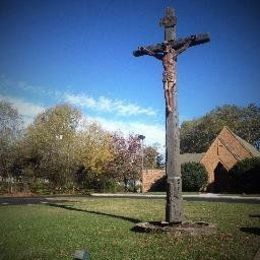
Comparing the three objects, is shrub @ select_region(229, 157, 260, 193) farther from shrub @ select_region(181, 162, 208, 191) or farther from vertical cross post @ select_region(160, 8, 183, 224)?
vertical cross post @ select_region(160, 8, 183, 224)

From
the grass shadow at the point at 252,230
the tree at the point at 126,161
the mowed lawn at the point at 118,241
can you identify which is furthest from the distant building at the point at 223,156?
the grass shadow at the point at 252,230

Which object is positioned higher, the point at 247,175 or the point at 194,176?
the point at 247,175

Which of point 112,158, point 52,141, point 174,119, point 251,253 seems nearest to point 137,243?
point 251,253

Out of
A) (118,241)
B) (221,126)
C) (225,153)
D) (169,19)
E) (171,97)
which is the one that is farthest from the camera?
(221,126)

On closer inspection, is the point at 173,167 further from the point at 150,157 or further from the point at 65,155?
the point at 150,157

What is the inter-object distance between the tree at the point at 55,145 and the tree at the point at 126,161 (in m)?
5.38

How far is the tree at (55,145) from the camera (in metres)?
46.7

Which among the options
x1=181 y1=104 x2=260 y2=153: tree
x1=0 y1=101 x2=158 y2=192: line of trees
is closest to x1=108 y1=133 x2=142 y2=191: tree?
x1=0 y1=101 x2=158 y2=192: line of trees

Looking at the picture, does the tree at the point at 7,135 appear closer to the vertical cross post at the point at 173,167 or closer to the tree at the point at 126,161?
the tree at the point at 126,161

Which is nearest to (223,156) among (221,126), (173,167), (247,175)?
(247,175)

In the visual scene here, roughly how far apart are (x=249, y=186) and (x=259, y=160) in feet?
9.26

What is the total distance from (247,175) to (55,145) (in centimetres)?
2531

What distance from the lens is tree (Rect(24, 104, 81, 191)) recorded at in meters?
46.7

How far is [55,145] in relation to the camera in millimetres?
49156
